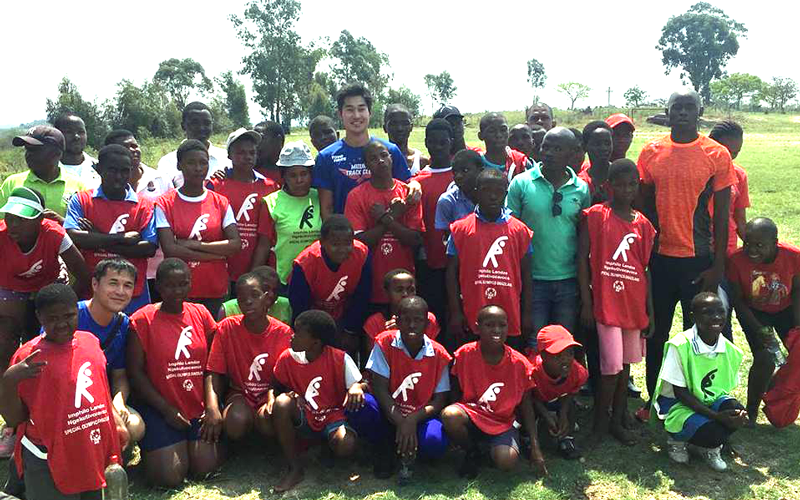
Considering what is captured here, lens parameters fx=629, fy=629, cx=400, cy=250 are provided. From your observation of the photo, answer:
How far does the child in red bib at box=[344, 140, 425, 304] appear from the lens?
4.61 meters

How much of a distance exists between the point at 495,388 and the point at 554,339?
0.50 metres

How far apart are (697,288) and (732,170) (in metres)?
0.89

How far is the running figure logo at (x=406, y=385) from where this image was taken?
4.12 meters

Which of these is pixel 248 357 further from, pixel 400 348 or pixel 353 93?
pixel 353 93

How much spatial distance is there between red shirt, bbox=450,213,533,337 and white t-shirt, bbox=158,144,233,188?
242 cm

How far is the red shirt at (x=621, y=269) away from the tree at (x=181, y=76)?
67.4 metres

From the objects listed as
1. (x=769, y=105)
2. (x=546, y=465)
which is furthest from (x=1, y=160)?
(x=769, y=105)

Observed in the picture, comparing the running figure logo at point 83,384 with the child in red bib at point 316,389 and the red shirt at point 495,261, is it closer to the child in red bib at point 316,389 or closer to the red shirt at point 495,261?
the child in red bib at point 316,389

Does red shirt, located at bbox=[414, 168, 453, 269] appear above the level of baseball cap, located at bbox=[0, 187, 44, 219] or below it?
below

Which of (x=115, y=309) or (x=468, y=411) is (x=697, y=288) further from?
(x=115, y=309)

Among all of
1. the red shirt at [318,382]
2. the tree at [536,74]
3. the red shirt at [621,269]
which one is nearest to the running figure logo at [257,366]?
the red shirt at [318,382]

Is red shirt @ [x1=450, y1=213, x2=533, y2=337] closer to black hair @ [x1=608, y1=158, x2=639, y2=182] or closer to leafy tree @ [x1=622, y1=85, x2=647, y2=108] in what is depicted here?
black hair @ [x1=608, y1=158, x2=639, y2=182]

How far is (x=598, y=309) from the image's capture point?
4.36 m

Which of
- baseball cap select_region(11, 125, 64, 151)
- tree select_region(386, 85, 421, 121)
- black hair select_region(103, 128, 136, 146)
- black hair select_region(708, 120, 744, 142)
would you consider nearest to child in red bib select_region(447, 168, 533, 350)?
black hair select_region(708, 120, 744, 142)
